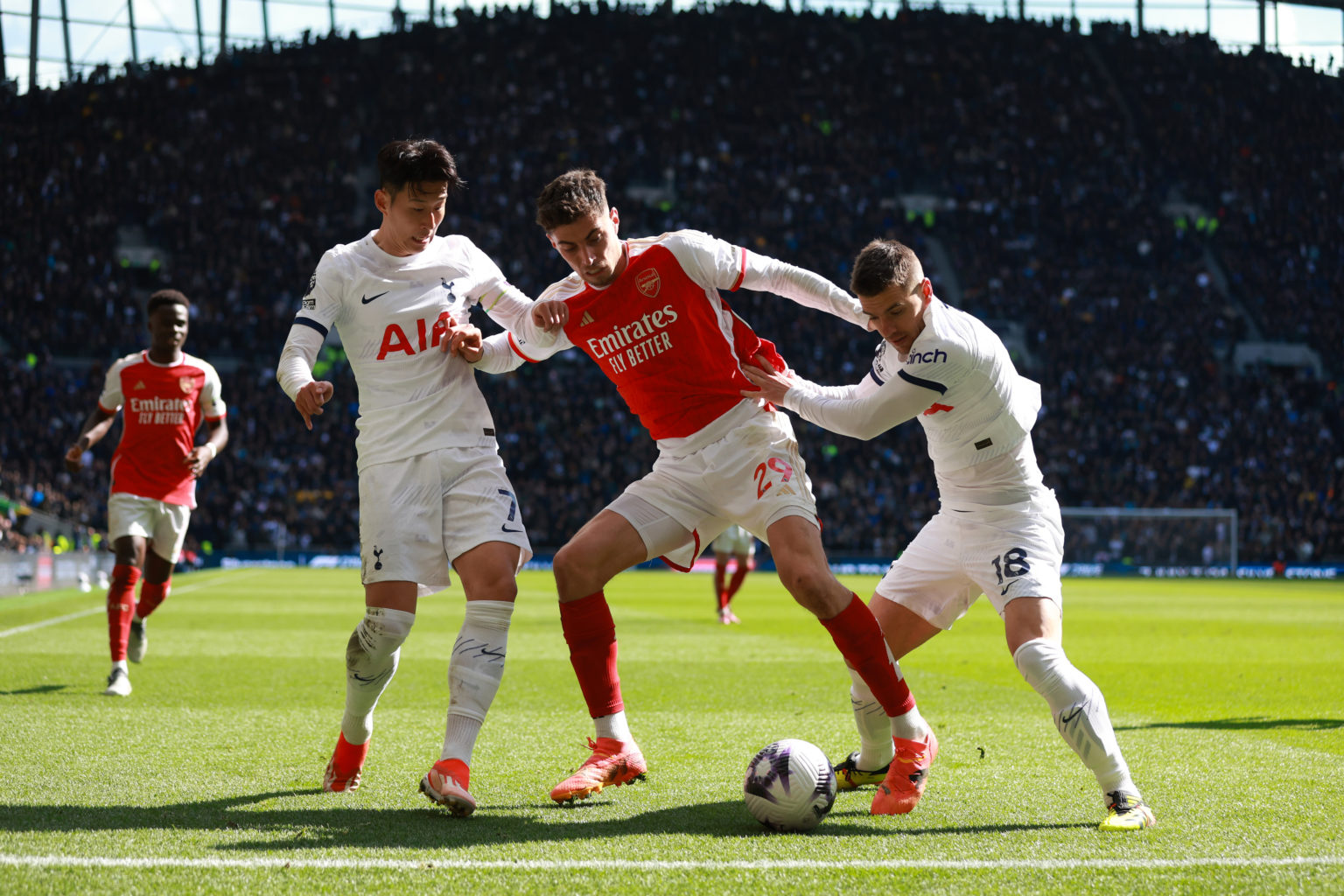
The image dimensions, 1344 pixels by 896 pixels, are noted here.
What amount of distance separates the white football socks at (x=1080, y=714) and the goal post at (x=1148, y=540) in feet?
89.1

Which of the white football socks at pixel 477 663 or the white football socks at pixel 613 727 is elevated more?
the white football socks at pixel 477 663

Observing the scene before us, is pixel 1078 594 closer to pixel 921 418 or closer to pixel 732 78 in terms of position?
pixel 921 418

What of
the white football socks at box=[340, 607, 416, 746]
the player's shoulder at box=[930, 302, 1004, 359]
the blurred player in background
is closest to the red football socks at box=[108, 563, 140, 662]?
the white football socks at box=[340, 607, 416, 746]

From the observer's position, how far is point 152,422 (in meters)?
7.90

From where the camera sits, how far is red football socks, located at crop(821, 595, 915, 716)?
4.40m

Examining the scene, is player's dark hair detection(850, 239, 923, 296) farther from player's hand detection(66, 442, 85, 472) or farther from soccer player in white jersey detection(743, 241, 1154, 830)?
player's hand detection(66, 442, 85, 472)

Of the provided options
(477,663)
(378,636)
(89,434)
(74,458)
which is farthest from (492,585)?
(89,434)

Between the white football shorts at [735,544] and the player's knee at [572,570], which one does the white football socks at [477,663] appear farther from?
the white football shorts at [735,544]

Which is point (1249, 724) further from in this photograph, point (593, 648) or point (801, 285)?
point (593, 648)

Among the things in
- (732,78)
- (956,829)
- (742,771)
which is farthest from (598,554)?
(732,78)

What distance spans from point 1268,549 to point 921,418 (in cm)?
3089

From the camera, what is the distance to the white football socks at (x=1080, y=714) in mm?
4023

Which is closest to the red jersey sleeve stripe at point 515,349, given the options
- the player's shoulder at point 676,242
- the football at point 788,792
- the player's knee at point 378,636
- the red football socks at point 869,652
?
the player's shoulder at point 676,242

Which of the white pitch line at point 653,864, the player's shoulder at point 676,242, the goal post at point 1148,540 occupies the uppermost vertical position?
the player's shoulder at point 676,242
